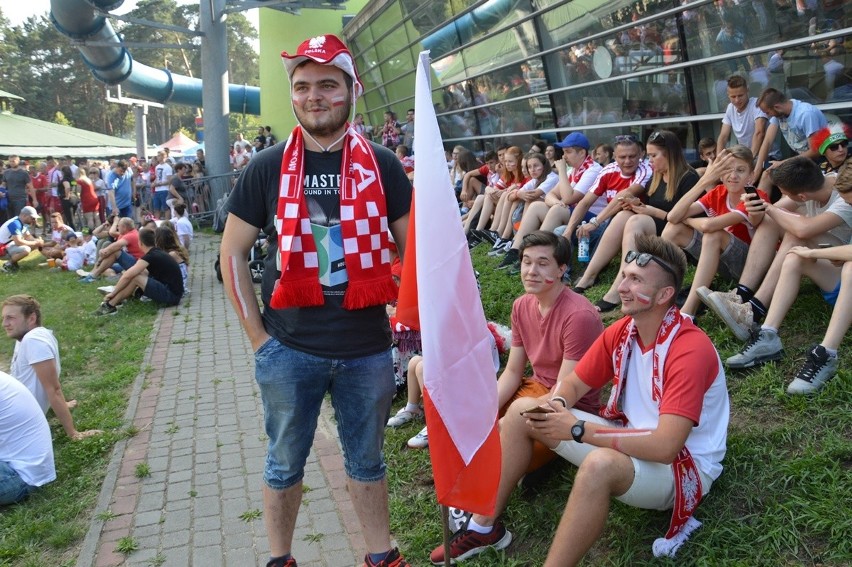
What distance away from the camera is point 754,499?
3.43 meters

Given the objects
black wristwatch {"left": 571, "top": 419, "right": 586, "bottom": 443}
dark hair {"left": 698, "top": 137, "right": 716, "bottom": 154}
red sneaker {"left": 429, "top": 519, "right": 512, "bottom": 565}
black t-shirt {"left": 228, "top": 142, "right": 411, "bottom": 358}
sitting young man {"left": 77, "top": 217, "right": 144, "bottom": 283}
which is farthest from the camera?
sitting young man {"left": 77, "top": 217, "right": 144, "bottom": 283}

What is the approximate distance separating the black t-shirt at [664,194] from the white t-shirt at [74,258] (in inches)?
457

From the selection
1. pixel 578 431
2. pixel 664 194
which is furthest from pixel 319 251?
pixel 664 194

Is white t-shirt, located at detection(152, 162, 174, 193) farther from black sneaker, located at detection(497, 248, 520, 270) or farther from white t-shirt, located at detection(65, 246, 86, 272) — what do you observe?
black sneaker, located at detection(497, 248, 520, 270)

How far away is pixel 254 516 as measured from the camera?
4.38 metres

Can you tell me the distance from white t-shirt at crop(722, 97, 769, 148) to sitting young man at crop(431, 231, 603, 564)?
4.47m

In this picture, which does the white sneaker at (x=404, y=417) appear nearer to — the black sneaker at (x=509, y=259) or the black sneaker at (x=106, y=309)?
the black sneaker at (x=509, y=259)

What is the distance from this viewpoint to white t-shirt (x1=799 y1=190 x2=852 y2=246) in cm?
455

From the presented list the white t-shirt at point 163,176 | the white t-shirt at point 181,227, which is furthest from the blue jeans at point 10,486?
the white t-shirt at point 163,176

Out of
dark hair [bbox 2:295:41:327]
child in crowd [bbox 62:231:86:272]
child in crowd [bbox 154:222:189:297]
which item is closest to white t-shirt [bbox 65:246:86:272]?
child in crowd [bbox 62:231:86:272]

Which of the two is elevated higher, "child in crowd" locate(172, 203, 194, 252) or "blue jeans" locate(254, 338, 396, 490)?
"child in crowd" locate(172, 203, 194, 252)

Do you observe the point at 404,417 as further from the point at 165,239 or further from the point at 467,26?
the point at 467,26

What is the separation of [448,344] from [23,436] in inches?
130

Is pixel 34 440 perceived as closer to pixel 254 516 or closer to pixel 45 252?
pixel 254 516
